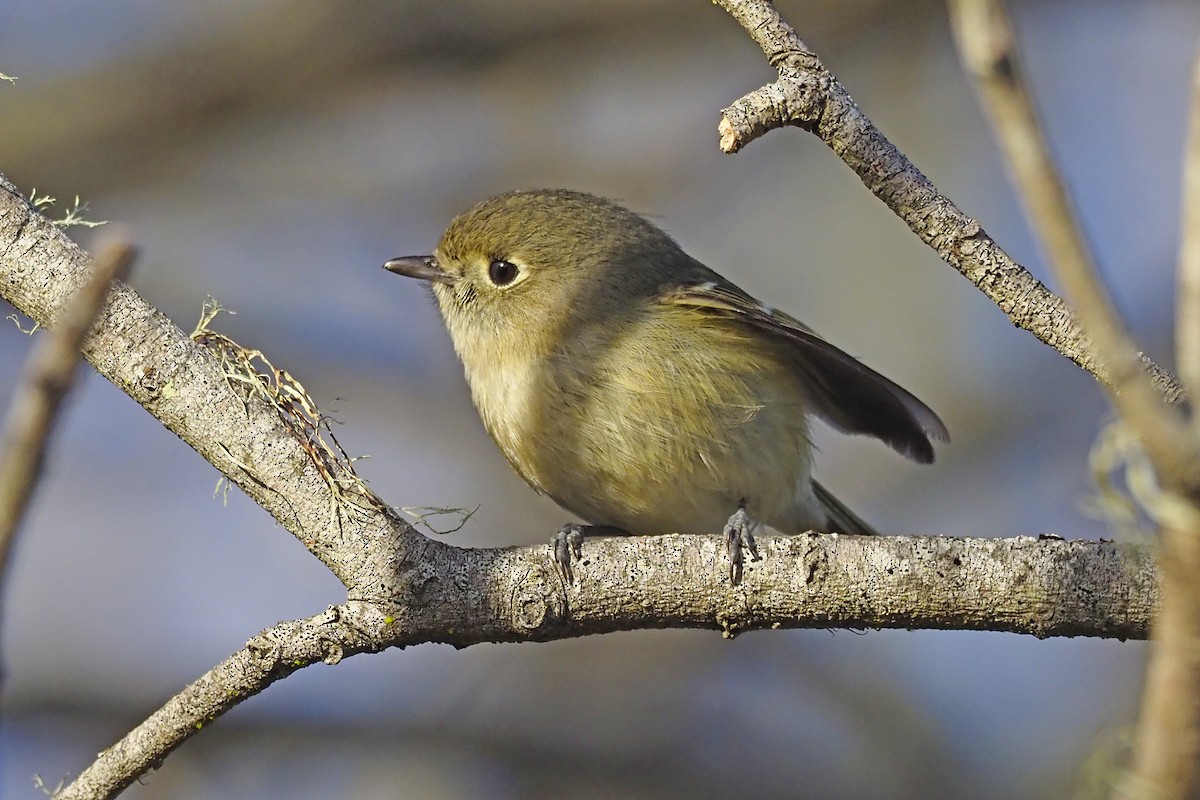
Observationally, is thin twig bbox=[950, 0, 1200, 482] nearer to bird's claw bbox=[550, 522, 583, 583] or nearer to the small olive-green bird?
bird's claw bbox=[550, 522, 583, 583]

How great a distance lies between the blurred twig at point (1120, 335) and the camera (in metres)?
0.89

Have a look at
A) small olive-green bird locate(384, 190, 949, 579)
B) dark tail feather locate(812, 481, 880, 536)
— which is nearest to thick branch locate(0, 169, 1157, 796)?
small olive-green bird locate(384, 190, 949, 579)

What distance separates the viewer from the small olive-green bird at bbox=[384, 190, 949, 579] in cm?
391

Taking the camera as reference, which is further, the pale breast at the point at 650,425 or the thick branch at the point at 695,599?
the pale breast at the point at 650,425

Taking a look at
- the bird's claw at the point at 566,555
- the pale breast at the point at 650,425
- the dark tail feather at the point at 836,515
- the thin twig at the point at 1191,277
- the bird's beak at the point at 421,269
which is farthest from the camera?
the dark tail feather at the point at 836,515

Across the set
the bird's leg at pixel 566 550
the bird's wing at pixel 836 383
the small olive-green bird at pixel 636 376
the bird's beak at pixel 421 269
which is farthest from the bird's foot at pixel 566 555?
the bird's beak at pixel 421 269

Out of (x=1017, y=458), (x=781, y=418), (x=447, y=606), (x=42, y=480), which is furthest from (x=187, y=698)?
(x=1017, y=458)

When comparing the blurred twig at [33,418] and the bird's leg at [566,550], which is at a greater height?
the bird's leg at [566,550]

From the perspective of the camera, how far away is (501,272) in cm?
451

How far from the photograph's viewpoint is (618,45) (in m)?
7.90

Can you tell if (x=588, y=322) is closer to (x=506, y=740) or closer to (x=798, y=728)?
(x=506, y=740)

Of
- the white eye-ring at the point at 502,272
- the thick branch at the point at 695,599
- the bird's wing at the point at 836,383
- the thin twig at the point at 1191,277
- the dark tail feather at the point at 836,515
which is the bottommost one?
the thin twig at the point at 1191,277

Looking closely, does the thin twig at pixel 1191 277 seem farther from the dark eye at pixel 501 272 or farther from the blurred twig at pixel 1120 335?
the dark eye at pixel 501 272

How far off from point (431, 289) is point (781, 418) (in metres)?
1.37
